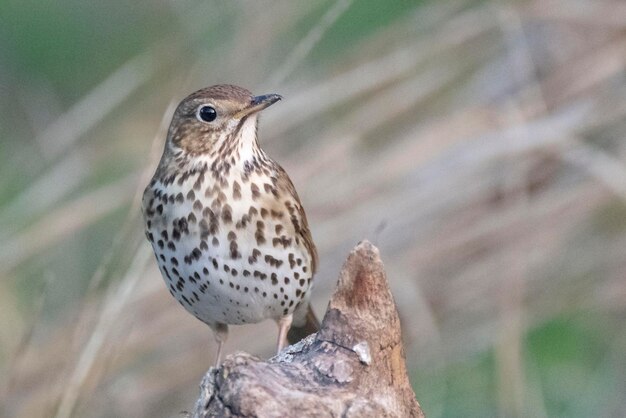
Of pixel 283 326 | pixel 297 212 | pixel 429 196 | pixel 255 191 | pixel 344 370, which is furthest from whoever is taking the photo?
pixel 429 196

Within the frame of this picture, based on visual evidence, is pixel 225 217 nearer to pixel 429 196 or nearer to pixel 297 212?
pixel 297 212

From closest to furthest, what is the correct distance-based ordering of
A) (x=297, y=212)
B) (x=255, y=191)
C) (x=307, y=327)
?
(x=255, y=191) < (x=297, y=212) < (x=307, y=327)

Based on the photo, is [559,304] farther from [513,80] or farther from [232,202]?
[232,202]

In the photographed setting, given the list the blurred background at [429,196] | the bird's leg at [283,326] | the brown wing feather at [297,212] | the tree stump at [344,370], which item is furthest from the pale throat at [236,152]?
the tree stump at [344,370]

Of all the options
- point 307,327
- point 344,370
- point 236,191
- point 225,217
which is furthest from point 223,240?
point 344,370

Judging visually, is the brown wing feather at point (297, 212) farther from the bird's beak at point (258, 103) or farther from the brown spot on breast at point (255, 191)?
the bird's beak at point (258, 103)

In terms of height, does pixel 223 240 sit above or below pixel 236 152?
below
